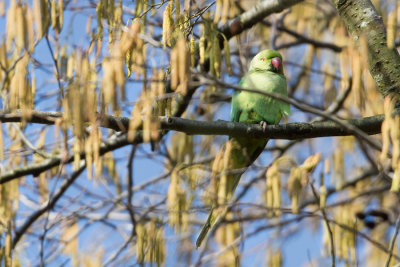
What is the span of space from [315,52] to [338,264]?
85.4 inches

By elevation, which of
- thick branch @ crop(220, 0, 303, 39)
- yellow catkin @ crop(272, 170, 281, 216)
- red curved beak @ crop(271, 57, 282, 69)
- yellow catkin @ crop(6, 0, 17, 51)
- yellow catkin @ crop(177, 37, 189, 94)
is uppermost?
thick branch @ crop(220, 0, 303, 39)

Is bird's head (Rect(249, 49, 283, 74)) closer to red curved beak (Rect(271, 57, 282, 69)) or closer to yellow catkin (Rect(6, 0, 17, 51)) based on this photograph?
red curved beak (Rect(271, 57, 282, 69))

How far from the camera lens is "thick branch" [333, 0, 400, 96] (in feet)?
7.46

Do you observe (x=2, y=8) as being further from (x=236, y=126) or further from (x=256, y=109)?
(x=256, y=109)

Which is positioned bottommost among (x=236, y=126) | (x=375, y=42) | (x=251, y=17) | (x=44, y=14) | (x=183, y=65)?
(x=236, y=126)

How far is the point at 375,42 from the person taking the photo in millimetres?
2324

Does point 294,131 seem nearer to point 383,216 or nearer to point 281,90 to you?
point 281,90

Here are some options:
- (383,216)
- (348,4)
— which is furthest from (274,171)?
(383,216)

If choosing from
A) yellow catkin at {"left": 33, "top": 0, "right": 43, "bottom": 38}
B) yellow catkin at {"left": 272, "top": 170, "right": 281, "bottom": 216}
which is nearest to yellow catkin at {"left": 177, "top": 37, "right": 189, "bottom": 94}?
yellow catkin at {"left": 33, "top": 0, "right": 43, "bottom": 38}

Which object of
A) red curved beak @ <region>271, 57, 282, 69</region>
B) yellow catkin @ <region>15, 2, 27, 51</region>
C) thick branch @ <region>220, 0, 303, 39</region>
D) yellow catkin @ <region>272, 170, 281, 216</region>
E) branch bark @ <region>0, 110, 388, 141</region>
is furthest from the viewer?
red curved beak @ <region>271, 57, 282, 69</region>

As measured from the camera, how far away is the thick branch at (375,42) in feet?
7.46

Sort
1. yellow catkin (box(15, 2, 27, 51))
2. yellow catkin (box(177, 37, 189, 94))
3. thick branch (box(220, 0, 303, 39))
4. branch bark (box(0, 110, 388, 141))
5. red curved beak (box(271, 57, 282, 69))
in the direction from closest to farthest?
yellow catkin (box(177, 37, 189, 94)) < branch bark (box(0, 110, 388, 141)) < yellow catkin (box(15, 2, 27, 51)) < thick branch (box(220, 0, 303, 39)) < red curved beak (box(271, 57, 282, 69))

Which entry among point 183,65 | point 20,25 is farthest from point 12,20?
point 183,65

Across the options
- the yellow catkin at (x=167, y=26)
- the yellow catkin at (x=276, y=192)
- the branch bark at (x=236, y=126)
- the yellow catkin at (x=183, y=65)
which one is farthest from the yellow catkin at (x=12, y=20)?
the yellow catkin at (x=276, y=192)
